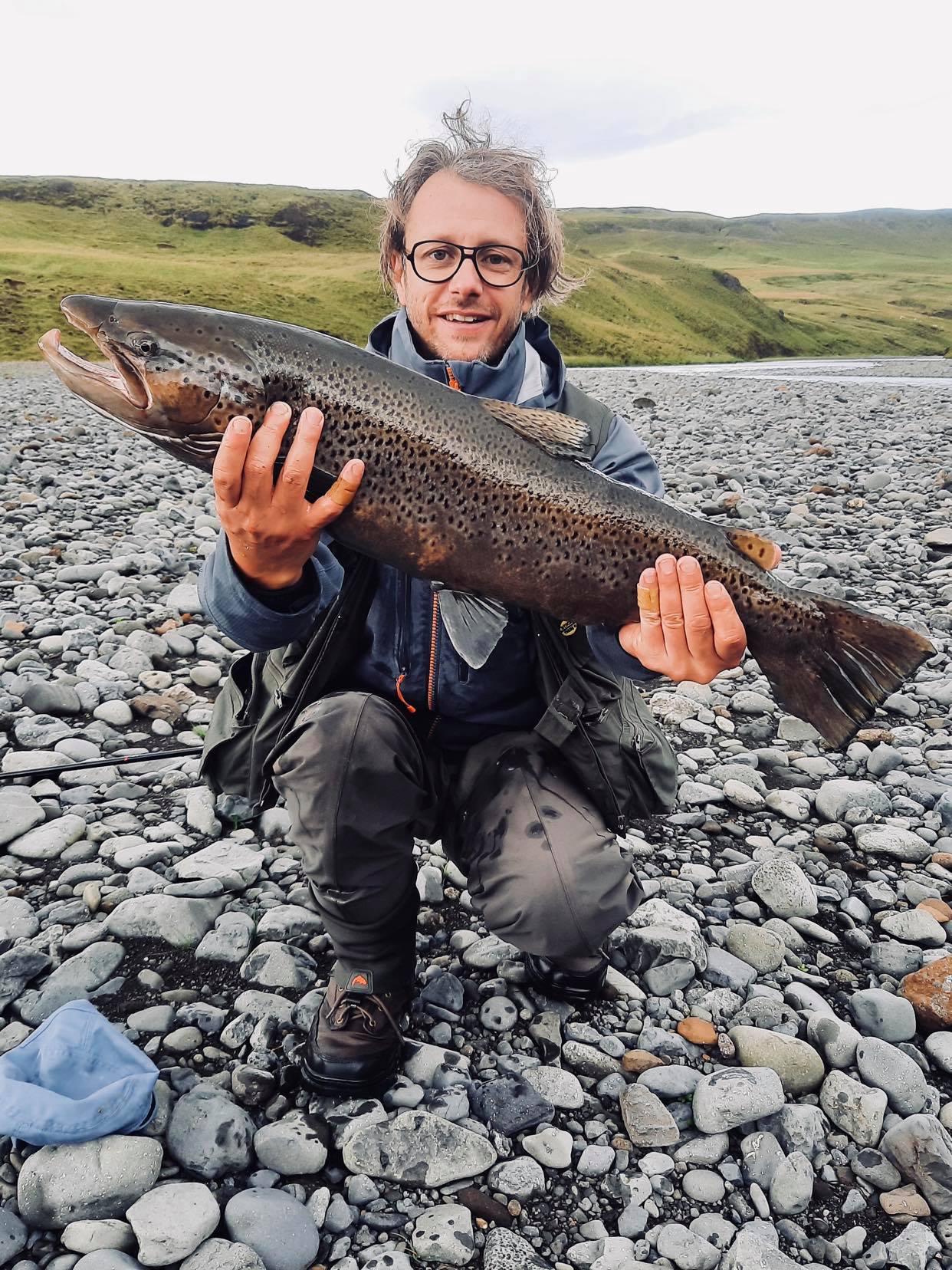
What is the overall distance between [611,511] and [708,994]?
1.77 metres

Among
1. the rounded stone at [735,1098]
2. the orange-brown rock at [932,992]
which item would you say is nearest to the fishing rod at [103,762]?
the rounded stone at [735,1098]

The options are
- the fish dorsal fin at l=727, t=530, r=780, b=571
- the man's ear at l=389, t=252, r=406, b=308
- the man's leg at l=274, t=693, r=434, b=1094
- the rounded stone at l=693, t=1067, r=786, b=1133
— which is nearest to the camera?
the rounded stone at l=693, t=1067, r=786, b=1133

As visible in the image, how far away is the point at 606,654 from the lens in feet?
9.89

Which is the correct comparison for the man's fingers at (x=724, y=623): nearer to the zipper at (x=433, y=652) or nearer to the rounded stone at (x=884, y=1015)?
the zipper at (x=433, y=652)

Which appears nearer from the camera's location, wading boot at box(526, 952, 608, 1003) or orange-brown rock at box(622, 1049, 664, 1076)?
orange-brown rock at box(622, 1049, 664, 1076)

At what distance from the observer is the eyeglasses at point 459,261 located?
311 cm

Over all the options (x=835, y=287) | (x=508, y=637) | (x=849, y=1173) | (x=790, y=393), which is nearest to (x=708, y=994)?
(x=849, y=1173)

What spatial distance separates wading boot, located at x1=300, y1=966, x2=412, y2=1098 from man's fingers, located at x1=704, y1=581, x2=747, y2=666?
5.12ft

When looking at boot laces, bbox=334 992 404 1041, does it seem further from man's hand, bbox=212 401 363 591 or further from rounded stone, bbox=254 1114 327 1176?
man's hand, bbox=212 401 363 591

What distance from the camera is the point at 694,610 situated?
2719 millimetres

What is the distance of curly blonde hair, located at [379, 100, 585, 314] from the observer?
3.27 m

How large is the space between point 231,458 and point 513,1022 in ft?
6.84

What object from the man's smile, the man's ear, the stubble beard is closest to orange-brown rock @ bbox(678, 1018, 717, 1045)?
→ the stubble beard

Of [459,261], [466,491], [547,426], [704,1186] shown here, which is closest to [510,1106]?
[704,1186]
